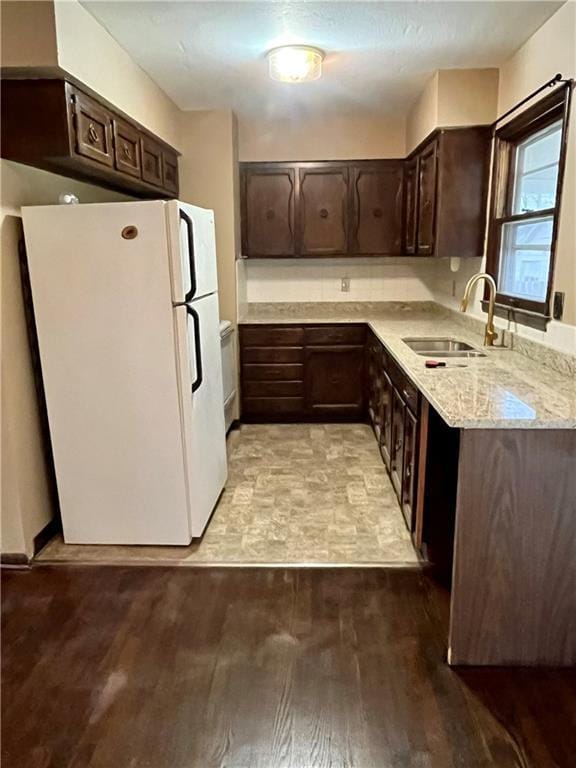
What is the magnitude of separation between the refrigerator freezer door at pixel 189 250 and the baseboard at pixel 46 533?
4.40ft

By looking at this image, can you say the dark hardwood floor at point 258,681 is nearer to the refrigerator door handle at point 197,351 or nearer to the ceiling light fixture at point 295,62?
the refrigerator door handle at point 197,351

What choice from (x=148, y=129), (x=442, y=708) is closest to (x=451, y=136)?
(x=148, y=129)

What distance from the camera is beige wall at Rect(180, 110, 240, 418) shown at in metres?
4.12

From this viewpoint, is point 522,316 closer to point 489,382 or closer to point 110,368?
point 489,382

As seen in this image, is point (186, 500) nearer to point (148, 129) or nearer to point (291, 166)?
point (148, 129)

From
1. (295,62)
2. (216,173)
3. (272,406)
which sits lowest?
(272,406)

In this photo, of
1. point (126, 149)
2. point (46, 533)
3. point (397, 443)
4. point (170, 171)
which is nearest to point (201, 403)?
point (46, 533)

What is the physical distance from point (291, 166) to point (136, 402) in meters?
2.76

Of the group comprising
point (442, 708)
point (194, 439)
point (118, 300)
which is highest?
point (118, 300)

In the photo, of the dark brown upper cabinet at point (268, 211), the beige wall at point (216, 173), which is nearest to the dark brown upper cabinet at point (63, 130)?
the beige wall at point (216, 173)

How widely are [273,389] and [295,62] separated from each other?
93.6 inches

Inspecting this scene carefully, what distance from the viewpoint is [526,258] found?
3033mm

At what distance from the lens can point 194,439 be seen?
2631 millimetres

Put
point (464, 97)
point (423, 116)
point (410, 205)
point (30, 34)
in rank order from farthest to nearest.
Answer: point (410, 205) < point (423, 116) < point (464, 97) < point (30, 34)
